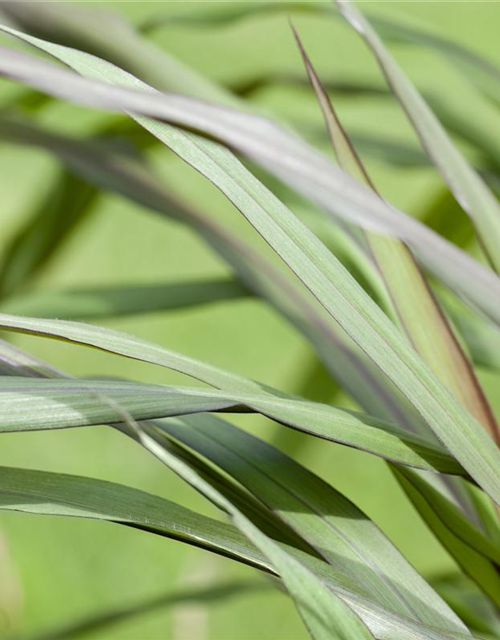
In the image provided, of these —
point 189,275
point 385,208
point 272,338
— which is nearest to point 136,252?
point 189,275

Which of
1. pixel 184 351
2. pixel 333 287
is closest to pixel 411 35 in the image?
pixel 333 287

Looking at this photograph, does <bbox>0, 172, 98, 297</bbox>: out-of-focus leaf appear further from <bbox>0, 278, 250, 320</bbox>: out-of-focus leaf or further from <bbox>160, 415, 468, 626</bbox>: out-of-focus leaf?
<bbox>160, 415, 468, 626</bbox>: out-of-focus leaf

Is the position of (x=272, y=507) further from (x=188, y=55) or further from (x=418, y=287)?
(x=188, y=55)

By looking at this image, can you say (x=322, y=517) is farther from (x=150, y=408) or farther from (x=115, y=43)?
(x=115, y=43)

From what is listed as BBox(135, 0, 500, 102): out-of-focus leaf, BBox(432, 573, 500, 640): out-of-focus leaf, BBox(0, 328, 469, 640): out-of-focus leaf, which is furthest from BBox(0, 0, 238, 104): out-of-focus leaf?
BBox(432, 573, 500, 640): out-of-focus leaf

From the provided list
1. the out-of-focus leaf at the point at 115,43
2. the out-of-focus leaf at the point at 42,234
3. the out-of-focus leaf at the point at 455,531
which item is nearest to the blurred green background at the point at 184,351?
the out-of-focus leaf at the point at 42,234
